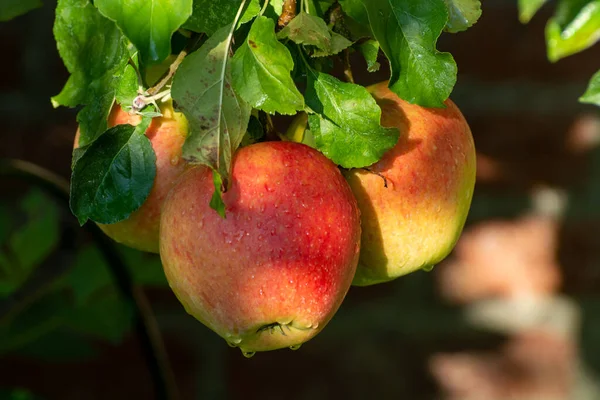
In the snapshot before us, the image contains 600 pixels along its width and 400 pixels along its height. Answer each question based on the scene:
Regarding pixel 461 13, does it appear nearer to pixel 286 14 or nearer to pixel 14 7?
pixel 286 14

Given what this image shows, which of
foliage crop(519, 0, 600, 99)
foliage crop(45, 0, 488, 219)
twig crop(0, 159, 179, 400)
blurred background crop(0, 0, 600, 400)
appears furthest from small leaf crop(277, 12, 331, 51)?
blurred background crop(0, 0, 600, 400)

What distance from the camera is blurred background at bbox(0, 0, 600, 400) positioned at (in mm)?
946

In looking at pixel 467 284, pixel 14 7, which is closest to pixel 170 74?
pixel 14 7

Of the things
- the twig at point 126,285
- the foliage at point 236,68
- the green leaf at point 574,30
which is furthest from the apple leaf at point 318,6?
the twig at point 126,285

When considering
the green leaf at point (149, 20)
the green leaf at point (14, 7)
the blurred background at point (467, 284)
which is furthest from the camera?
the blurred background at point (467, 284)

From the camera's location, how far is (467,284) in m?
1.01

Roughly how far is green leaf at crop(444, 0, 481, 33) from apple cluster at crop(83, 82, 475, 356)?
50 millimetres

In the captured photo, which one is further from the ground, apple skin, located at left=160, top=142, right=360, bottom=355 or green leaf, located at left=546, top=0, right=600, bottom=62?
green leaf, located at left=546, top=0, right=600, bottom=62

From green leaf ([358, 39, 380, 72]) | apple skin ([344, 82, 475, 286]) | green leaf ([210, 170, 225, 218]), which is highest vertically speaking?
green leaf ([358, 39, 380, 72])

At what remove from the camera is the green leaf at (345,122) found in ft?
1.13

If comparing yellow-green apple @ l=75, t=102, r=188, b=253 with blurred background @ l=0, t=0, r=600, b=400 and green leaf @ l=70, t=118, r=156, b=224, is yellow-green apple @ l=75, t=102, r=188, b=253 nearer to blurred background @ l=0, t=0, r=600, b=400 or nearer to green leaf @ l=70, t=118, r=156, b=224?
green leaf @ l=70, t=118, r=156, b=224

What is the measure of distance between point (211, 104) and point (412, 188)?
0.11m

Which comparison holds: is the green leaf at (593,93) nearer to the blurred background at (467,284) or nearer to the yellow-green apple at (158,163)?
the yellow-green apple at (158,163)

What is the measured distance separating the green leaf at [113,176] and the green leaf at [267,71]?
6 centimetres
